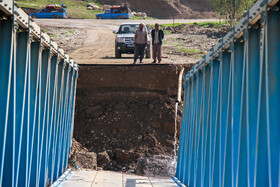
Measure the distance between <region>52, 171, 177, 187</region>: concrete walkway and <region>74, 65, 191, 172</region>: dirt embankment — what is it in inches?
122

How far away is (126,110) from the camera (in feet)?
58.2

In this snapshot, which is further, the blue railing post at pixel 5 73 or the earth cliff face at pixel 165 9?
the earth cliff face at pixel 165 9

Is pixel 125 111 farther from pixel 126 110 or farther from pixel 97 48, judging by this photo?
pixel 97 48

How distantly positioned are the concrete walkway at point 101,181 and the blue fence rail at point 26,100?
0.52 meters

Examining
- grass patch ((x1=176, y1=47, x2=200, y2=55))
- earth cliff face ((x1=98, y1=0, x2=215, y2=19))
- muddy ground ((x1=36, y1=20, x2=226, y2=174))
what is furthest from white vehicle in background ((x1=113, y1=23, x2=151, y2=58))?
earth cliff face ((x1=98, y1=0, x2=215, y2=19))

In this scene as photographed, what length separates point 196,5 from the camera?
72688 mm

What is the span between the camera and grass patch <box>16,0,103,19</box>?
57000mm

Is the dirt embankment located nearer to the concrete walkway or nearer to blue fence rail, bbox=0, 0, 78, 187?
the concrete walkway

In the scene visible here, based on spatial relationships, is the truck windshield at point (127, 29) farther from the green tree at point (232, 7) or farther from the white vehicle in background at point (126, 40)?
the green tree at point (232, 7)

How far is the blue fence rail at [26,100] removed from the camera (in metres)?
5.15

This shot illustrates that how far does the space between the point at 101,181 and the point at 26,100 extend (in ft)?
16.3

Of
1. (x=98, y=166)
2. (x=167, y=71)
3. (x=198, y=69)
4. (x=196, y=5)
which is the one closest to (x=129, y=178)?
(x=98, y=166)

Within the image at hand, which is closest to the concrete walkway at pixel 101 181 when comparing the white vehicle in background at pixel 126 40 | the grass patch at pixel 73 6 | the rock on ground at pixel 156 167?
the rock on ground at pixel 156 167

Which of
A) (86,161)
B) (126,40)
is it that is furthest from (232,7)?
(86,161)
